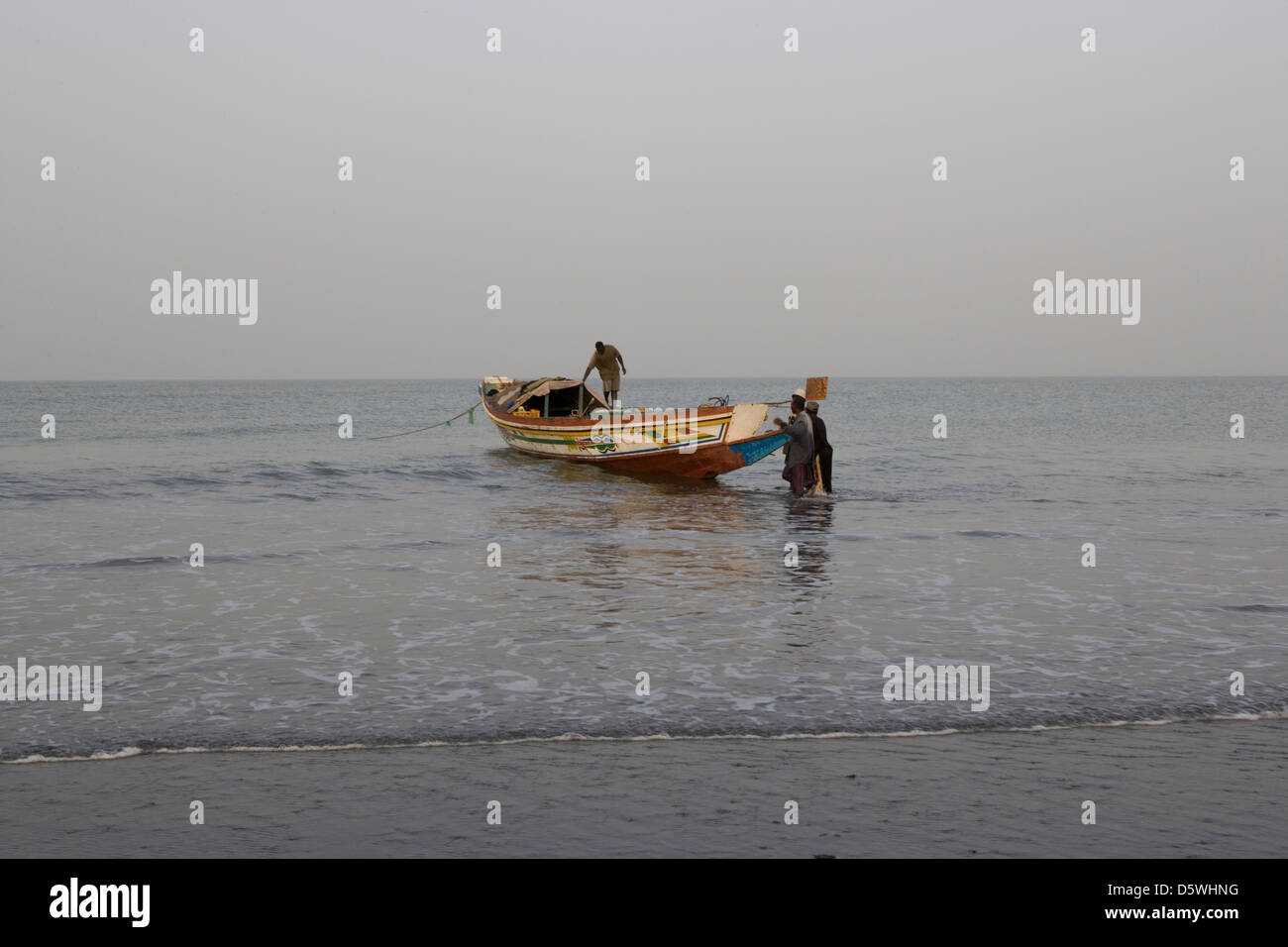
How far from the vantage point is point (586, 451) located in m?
29.7

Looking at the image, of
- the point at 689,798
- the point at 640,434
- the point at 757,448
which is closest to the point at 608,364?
the point at 640,434

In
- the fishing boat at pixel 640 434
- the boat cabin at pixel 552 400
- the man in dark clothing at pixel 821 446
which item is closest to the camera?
the man in dark clothing at pixel 821 446

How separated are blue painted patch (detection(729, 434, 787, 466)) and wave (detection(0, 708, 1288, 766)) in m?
18.5

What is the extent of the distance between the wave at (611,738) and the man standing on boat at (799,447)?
16051 mm

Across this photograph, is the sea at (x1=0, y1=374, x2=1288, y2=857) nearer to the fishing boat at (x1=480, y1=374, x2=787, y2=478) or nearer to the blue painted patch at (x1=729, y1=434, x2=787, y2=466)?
the blue painted patch at (x1=729, y1=434, x2=787, y2=466)

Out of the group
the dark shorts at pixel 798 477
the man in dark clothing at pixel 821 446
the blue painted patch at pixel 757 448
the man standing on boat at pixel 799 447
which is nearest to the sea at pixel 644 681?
the dark shorts at pixel 798 477

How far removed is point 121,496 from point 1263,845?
967 inches

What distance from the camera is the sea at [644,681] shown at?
556 cm

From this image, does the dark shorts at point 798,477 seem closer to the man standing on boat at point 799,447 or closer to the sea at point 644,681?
the man standing on boat at point 799,447

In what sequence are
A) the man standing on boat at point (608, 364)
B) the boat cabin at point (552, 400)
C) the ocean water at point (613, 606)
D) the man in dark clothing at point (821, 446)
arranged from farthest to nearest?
the boat cabin at point (552, 400) → the man standing on boat at point (608, 364) → the man in dark clothing at point (821, 446) → the ocean water at point (613, 606)
